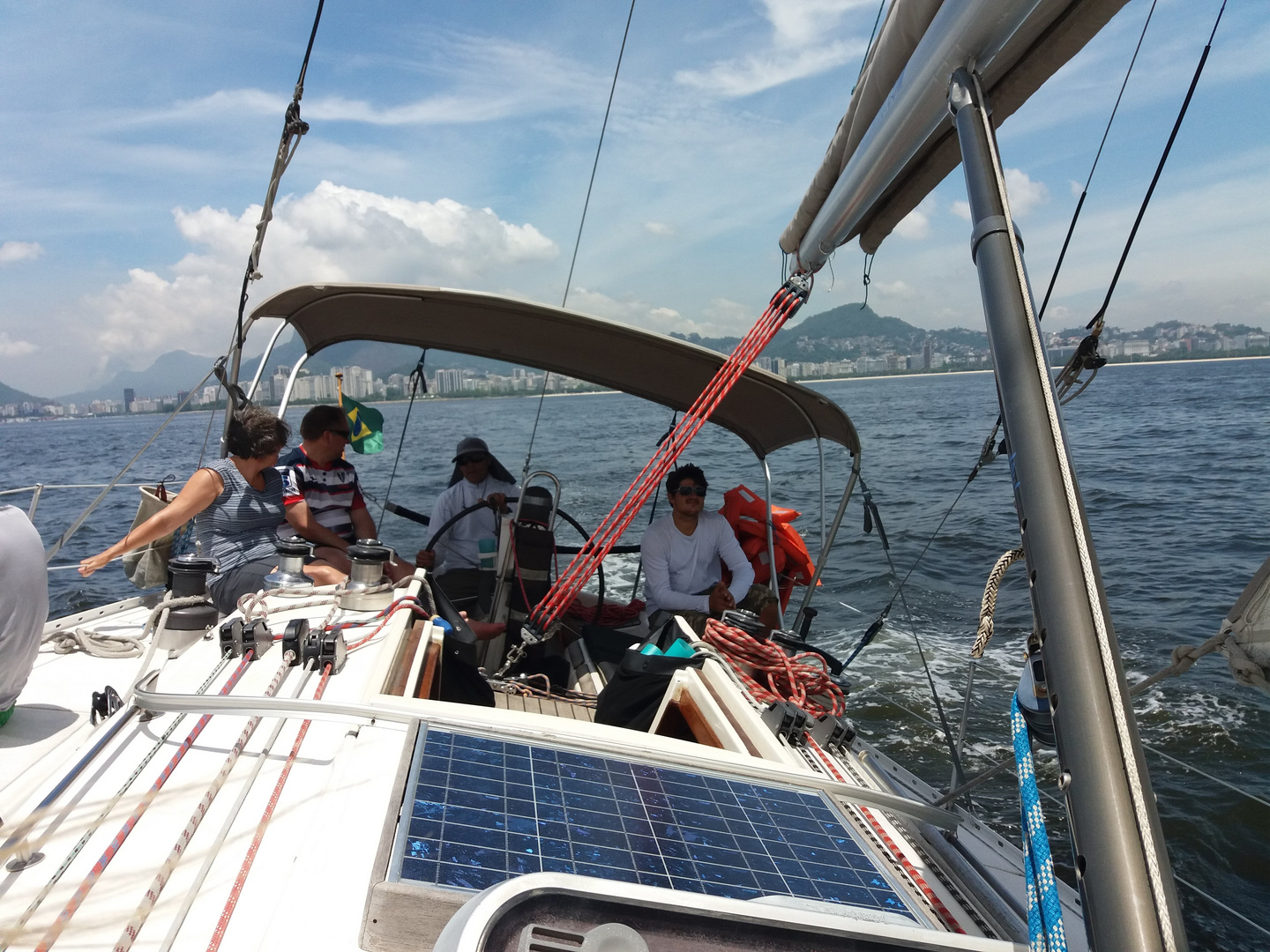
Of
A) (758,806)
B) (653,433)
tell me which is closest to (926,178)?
(758,806)

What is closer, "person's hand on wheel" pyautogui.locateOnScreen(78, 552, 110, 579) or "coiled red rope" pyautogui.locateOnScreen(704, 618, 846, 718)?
"coiled red rope" pyautogui.locateOnScreen(704, 618, 846, 718)

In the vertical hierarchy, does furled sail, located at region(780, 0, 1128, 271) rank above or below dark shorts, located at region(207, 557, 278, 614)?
above

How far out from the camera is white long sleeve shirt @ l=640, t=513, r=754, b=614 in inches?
189

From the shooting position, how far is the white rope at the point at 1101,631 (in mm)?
967

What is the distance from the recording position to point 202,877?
127 centimetres

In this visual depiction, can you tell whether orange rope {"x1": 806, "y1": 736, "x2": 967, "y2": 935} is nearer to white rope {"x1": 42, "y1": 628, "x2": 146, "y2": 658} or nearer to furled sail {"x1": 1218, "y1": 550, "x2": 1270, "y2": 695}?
furled sail {"x1": 1218, "y1": 550, "x2": 1270, "y2": 695}

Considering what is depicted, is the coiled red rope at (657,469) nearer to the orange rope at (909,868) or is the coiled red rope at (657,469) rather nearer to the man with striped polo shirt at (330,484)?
the man with striped polo shirt at (330,484)

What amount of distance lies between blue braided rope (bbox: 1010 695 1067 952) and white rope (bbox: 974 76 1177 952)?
12cm

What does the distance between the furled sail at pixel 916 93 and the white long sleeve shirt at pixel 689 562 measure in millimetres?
1654

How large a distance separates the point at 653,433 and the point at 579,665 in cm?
2407

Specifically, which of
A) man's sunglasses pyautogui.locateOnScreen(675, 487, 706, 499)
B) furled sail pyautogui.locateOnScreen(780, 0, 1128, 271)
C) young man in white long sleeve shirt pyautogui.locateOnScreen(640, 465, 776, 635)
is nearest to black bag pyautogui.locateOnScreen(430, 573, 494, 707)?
young man in white long sleeve shirt pyautogui.locateOnScreen(640, 465, 776, 635)

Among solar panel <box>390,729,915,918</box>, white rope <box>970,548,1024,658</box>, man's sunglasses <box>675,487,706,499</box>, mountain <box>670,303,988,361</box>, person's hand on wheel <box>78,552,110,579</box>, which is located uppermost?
mountain <box>670,303,988,361</box>

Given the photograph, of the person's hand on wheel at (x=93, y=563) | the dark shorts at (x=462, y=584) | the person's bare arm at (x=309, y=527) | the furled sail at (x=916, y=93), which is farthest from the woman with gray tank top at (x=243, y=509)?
the furled sail at (x=916, y=93)

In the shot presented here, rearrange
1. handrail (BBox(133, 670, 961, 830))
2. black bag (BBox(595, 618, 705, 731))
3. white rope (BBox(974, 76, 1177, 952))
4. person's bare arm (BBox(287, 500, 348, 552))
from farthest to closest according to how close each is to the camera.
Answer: person's bare arm (BBox(287, 500, 348, 552)), black bag (BBox(595, 618, 705, 731)), handrail (BBox(133, 670, 961, 830)), white rope (BBox(974, 76, 1177, 952))
